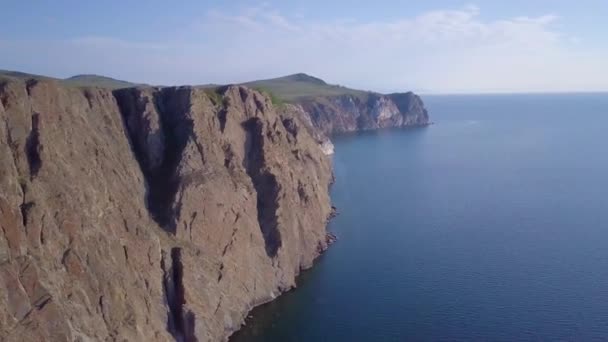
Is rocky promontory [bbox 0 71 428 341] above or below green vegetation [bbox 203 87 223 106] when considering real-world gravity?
below

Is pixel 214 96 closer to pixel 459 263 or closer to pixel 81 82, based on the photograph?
pixel 459 263

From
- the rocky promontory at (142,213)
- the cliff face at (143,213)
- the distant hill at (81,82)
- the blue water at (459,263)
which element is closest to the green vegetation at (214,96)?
the cliff face at (143,213)

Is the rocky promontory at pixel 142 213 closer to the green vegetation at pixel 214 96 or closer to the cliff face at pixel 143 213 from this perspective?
the cliff face at pixel 143 213

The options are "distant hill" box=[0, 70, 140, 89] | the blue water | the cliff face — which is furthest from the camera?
"distant hill" box=[0, 70, 140, 89]

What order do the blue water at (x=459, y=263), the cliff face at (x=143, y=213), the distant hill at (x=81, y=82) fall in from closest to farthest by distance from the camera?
the cliff face at (x=143, y=213) → the blue water at (x=459, y=263) → the distant hill at (x=81, y=82)

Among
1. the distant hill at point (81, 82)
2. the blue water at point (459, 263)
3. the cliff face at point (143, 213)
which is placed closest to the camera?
the cliff face at point (143, 213)

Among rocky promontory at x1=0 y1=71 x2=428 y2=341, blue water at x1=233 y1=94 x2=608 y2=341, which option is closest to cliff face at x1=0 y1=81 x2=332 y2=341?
rocky promontory at x1=0 y1=71 x2=428 y2=341

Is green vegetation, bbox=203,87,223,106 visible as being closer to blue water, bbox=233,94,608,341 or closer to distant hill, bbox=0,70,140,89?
distant hill, bbox=0,70,140,89

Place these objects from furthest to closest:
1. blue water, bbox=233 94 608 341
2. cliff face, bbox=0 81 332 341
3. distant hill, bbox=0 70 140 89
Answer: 1. distant hill, bbox=0 70 140 89
2. blue water, bbox=233 94 608 341
3. cliff face, bbox=0 81 332 341
